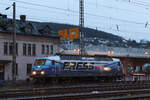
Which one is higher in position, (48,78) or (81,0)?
(81,0)

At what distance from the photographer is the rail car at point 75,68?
34125 mm

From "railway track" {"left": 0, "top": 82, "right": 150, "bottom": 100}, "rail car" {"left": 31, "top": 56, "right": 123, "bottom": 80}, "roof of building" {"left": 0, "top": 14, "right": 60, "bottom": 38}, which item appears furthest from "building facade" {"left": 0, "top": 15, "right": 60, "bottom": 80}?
"railway track" {"left": 0, "top": 82, "right": 150, "bottom": 100}

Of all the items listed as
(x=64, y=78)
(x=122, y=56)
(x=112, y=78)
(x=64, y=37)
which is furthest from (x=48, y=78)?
(x=122, y=56)

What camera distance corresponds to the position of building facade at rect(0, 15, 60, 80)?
45625 millimetres

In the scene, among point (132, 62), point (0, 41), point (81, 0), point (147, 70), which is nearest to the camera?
point (81, 0)

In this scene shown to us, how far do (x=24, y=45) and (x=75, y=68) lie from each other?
14.7 m

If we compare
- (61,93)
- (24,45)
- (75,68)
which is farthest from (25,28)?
(61,93)

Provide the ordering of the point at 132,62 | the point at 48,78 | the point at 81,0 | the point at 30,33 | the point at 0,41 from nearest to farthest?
1. the point at 48,78
2. the point at 81,0
3. the point at 0,41
4. the point at 30,33
5. the point at 132,62

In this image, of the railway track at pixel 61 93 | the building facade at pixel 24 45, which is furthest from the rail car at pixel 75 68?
the building facade at pixel 24 45

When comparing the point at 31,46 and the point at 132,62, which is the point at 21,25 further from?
the point at 132,62

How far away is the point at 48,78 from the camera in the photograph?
34.2 m

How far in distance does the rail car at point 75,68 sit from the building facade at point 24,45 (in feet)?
37.8

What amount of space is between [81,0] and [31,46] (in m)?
15.0

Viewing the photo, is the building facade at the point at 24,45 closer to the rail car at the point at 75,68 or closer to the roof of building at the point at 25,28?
the roof of building at the point at 25,28
